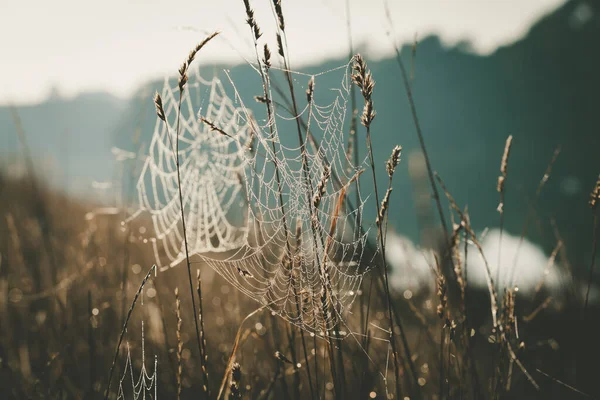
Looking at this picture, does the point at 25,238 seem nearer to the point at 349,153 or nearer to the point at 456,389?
the point at 349,153

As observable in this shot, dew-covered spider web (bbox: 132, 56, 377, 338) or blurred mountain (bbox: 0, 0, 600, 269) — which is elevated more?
blurred mountain (bbox: 0, 0, 600, 269)

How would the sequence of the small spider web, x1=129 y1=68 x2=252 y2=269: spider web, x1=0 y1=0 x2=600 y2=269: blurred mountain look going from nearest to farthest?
the small spider web < x1=129 y1=68 x2=252 y2=269: spider web < x1=0 y1=0 x2=600 y2=269: blurred mountain

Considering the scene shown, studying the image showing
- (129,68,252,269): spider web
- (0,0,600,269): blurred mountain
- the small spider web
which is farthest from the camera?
(0,0,600,269): blurred mountain

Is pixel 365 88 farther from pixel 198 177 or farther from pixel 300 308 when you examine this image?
pixel 198 177

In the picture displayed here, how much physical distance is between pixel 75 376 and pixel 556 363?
7.36ft

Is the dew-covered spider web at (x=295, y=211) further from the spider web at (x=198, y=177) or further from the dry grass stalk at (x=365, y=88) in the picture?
the dry grass stalk at (x=365, y=88)

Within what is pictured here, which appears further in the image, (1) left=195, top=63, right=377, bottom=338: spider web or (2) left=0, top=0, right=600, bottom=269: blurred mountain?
(2) left=0, top=0, right=600, bottom=269: blurred mountain

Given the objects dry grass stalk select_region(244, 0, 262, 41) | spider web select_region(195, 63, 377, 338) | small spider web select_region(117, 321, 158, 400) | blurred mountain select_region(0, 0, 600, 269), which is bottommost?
small spider web select_region(117, 321, 158, 400)

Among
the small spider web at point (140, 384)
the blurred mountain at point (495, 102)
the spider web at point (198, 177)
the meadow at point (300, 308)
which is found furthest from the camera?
the blurred mountain at point (495, 102)

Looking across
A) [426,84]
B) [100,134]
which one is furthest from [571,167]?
[100,134]

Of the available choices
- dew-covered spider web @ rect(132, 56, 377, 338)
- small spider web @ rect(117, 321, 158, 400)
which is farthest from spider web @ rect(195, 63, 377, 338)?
small spider web @ rect(117, 321, 158, 400)

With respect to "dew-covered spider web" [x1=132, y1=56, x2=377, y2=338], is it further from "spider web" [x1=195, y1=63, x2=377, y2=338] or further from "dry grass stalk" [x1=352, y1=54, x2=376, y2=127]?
"dry grass stalk" [x1=352, y1=54, x2=376, y2=127]

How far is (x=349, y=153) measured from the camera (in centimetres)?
144

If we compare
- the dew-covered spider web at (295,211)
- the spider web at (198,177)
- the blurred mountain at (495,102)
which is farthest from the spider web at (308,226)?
the blurred mountain at (495,102)
